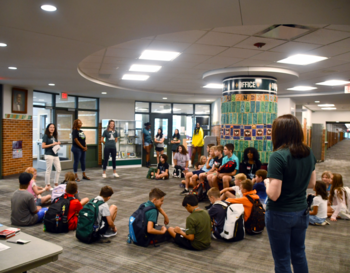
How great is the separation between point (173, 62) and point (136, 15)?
10.1ft

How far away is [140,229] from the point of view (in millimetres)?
3701

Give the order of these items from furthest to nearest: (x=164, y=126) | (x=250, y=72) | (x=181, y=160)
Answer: (x=164, y=126)
(x=181, y=160)
(x=250, y=72)

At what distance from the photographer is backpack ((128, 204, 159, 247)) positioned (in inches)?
146

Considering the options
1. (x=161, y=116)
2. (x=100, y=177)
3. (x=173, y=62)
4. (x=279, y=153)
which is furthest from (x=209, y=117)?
(x=279, y=153)

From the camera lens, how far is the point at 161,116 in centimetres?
1322

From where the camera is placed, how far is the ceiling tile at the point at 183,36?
14.6 feet

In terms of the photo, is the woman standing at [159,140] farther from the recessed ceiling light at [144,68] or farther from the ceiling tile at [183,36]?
the ceiling tile at [183,36]

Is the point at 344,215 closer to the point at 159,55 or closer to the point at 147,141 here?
the point at 159,55

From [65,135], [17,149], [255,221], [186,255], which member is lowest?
[186,255]

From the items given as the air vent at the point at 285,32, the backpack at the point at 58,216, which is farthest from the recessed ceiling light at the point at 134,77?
the backpack at the point at 58,216

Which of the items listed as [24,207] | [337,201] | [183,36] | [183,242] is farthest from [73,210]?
[337,201]

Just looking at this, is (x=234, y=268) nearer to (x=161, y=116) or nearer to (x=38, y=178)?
(x=38, y=178)

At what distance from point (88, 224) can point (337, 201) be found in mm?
4218

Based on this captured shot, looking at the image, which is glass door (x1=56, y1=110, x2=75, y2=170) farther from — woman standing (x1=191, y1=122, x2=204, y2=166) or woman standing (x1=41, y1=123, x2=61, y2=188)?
woman standing (x1=191, y1=122, x2=204, y2=166)
